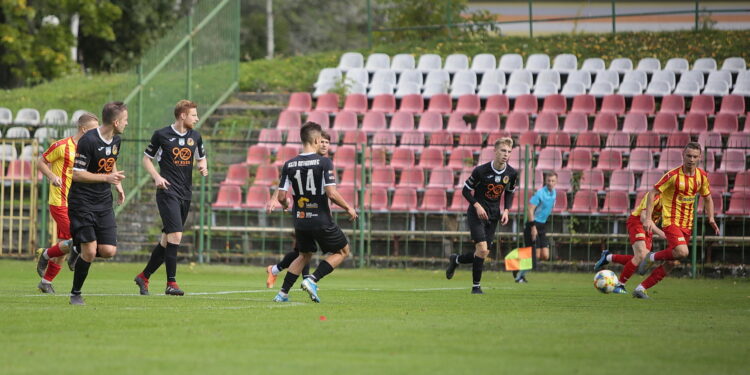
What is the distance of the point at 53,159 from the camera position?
43.5ft

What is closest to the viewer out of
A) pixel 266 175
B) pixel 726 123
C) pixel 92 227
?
pixel 92 227

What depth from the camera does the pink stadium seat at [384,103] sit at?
2641 centimetres

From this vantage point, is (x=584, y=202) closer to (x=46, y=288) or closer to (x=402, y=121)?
(x=402, y=121)

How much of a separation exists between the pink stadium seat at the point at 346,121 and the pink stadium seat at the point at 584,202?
6204 mm

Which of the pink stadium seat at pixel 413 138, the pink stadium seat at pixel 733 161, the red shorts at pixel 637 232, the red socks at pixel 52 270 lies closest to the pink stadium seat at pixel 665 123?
the pink stadium seat at pixel 733 161

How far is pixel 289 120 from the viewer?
26.2 metres

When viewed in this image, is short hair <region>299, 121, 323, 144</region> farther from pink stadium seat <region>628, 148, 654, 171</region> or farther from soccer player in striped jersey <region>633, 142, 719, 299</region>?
pink stadium seat <region>628, 148, 654, 171</region>

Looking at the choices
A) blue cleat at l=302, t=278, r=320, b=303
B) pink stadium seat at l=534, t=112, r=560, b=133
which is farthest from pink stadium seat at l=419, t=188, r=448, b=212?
blue cleat at l=302, t=278, r=320, b=303

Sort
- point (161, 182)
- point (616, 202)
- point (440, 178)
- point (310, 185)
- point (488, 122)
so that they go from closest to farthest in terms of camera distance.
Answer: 1. point (310, 185)
2. point (161, 182)
3. point (616, 202)
4. point (440, 178)
5. point (488, 122)

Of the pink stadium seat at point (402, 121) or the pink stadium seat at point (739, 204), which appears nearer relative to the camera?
the pink stadium seat at point (739, 204)

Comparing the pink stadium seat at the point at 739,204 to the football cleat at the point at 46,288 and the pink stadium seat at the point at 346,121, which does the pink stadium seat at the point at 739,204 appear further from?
the football cleat at the point at 46,288

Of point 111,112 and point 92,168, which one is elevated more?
point 111,112

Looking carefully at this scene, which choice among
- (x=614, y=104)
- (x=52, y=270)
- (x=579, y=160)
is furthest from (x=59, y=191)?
(x=614, y=104)

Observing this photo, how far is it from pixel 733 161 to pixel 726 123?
1.96 metres
